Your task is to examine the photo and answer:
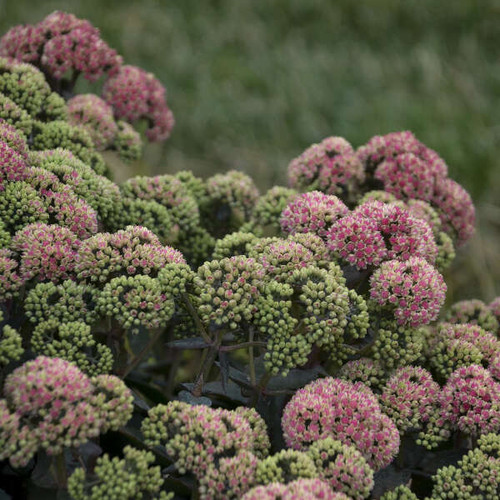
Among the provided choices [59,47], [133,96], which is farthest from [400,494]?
[59,47]

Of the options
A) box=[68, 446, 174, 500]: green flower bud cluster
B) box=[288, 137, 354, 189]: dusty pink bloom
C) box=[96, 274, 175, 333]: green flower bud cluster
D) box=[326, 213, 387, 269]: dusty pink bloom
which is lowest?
box=[68, 446, 174, 500]: green flower bud cluster

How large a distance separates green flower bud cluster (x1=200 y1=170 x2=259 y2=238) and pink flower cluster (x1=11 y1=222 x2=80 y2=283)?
37.7 inches

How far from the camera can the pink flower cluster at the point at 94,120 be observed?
3.01 meters

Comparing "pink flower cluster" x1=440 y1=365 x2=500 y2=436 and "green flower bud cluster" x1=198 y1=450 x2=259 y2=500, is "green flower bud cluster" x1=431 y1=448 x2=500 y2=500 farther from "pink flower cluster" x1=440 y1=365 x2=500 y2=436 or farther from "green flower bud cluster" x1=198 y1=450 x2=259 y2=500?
"green flower bud cluster" x1=198 y1=450 x2=259 y2=500

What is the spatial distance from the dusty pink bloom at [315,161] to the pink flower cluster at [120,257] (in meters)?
0.96

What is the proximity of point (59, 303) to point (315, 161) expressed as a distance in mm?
1324

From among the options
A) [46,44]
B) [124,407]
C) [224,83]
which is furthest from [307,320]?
[224,83]

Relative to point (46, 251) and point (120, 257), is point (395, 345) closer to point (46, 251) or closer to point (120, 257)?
point (120, 257)

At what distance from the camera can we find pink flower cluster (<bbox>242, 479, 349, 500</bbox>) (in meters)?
1.74

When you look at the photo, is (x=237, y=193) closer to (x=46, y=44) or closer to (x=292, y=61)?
(x=46, y=44)

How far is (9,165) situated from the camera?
227 cm

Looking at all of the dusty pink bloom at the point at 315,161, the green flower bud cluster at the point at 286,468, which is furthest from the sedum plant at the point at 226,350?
the dusty pink bloom at the point at 315,161

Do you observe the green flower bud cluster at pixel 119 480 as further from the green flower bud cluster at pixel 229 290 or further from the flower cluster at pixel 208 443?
the green flower bud cluster at pixel 229 290

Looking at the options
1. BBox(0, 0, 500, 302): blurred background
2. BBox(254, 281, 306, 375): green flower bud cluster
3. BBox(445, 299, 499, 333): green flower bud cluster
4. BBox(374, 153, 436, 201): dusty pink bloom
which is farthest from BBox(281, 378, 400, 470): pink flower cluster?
BBox(0, 0, 500, 302): blurred background
